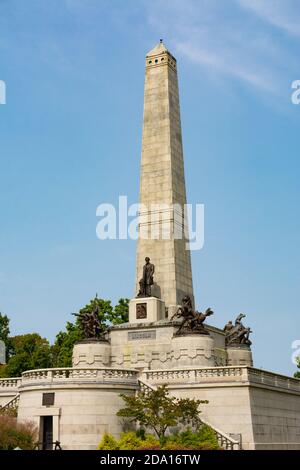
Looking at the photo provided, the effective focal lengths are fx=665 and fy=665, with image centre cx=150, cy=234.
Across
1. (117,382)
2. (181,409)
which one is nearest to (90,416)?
(117,382)

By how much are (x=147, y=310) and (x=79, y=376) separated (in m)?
10.5

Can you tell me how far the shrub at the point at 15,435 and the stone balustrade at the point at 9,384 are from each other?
8.17 metres

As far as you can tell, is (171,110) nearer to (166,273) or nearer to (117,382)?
(166,273)

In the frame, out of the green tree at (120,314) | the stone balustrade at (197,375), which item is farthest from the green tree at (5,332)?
the stone balustrade at (197,375)

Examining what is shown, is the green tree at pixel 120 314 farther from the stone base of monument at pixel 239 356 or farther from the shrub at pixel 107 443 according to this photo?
the shrub at pixel 107 443

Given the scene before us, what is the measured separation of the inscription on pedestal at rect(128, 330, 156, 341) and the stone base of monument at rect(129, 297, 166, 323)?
91cm

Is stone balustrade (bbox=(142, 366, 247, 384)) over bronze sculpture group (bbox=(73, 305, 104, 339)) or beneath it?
beneath

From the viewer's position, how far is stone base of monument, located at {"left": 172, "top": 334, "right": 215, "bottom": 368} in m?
40.5

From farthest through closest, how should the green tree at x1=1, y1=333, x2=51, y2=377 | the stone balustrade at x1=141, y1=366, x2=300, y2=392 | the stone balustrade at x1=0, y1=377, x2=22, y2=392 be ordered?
the green tree at x1=1, y1=333, x2=51, y2=377
the stone balustrade at x1=0, y1=377, x2=22, y2=392
the stone balustrade at x1=141, y1=366, x2=300, y2=392

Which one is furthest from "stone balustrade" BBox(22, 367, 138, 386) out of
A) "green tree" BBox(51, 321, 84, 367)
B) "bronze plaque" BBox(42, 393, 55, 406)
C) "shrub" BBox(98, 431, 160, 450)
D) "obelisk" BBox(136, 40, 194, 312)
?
"green tree" BBox(51, 321, 84, 367)

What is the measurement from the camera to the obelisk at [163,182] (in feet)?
154

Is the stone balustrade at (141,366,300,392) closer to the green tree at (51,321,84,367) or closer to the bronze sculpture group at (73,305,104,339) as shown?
the bronze sculpture group at (73,305,104,339)

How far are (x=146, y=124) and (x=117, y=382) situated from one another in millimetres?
22436

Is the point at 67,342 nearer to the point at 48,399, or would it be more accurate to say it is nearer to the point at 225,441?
the point at 48,399
